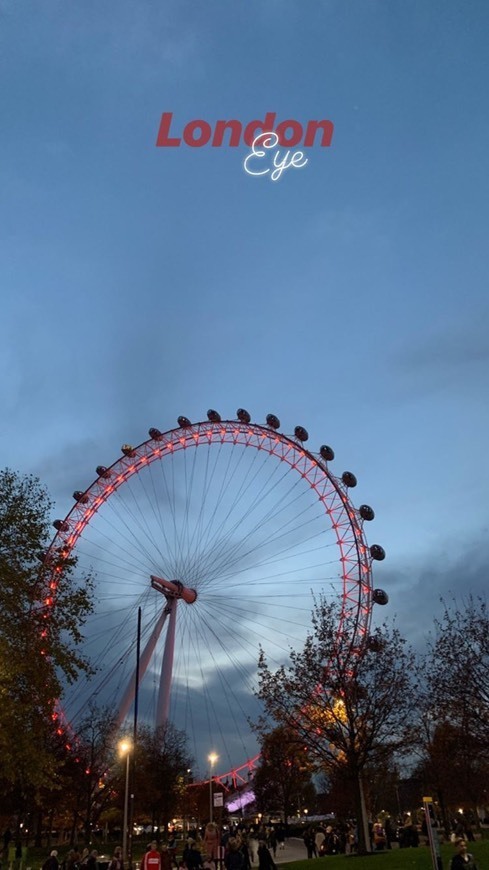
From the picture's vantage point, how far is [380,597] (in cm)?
4972

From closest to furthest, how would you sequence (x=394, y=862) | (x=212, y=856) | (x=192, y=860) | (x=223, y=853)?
(x=212, y=856) < (x=394, y=862) < (x=192, y=860) < (x=223, y=853)

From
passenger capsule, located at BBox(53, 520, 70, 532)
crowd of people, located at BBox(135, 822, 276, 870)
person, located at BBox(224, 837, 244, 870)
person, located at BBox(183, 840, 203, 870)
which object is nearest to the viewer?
crowd of people, located at BBox(135, 822, 276, 870)

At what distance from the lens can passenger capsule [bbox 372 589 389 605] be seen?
4972cm

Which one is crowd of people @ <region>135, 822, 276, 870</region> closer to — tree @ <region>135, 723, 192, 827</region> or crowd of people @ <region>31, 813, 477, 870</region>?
crowd of people @ <region>31, 813, 477, 870</region>

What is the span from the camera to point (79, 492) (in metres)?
57.9

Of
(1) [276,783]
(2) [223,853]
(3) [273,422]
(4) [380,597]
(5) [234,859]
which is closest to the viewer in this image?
(5) [234,859]

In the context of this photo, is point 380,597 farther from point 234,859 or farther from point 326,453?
point 234,859

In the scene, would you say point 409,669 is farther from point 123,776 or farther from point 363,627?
point 123,776

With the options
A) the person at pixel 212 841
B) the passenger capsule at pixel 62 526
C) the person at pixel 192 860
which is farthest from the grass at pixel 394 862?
the passenger capsule at pixel 62 526

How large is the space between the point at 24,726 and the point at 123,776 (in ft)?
119

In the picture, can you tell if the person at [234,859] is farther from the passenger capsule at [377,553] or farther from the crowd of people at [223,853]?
the passenger capsule at [377,553]

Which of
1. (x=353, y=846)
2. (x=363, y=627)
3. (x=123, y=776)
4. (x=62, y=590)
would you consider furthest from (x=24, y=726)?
(x=123, y=776)

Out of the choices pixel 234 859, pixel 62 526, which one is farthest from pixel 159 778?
pixel 234 859

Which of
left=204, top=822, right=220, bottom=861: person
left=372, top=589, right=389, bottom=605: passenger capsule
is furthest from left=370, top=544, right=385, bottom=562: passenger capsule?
left=204, top=822, right=220, bottom=861: person
